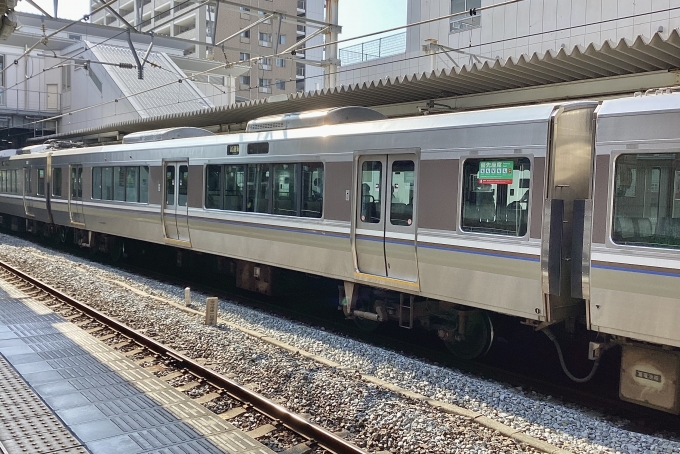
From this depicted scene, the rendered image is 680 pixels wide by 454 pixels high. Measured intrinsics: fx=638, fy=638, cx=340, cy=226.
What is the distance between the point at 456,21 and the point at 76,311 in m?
16.2

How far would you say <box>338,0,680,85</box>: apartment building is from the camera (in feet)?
52.5

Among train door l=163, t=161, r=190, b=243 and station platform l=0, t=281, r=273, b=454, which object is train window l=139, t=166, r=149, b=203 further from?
station platform l=0, t=281, r=273, b=454

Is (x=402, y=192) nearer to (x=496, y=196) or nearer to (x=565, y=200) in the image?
(x=496, y=196)

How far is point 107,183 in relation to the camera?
16.1m

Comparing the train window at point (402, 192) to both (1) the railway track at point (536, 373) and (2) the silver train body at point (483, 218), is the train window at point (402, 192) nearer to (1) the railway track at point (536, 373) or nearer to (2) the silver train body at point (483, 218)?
(2) the silver train body at point (483, 218)

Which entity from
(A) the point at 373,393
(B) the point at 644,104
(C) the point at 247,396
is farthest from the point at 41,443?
(B) the point at 644,104

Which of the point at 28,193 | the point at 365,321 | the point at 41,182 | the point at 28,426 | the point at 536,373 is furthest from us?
the point at 28,193

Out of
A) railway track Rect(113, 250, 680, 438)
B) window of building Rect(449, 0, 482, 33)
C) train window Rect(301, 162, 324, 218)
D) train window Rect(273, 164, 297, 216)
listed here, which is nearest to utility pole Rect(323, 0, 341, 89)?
window of building Rect(449, 0, 482, 33)

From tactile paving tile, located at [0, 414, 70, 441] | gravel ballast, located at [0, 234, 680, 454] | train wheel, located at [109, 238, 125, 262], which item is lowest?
gravel ballast, located at [0, 234, 680, 454]

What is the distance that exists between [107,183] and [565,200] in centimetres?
1273

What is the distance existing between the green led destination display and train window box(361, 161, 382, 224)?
171cm

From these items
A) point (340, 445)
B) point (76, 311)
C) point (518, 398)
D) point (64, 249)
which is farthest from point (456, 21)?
point (340, 445)

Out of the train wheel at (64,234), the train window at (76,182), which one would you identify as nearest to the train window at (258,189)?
the train window at (76,182)

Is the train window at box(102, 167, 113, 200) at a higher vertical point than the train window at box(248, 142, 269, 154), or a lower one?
lower
